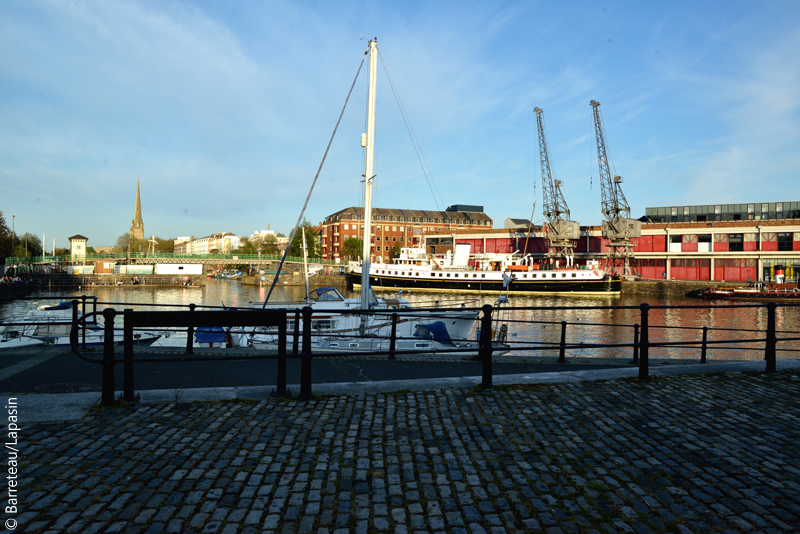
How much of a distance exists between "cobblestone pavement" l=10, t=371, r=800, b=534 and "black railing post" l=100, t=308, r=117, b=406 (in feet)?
1.04

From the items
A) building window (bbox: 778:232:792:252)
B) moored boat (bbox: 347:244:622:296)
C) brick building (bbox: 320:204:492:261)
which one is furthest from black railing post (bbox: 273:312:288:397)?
brick building (bbox: 320:204:492:261)

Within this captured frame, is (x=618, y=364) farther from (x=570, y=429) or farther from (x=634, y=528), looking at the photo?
(x=634, y=528)

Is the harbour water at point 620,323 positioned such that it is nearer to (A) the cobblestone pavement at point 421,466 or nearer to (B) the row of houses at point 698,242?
(A) the cobblestone pavement at point 421,466

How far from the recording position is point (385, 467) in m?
3.86

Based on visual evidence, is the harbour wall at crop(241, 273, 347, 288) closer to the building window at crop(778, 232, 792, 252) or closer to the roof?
the roof

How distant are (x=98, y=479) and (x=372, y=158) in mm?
13850

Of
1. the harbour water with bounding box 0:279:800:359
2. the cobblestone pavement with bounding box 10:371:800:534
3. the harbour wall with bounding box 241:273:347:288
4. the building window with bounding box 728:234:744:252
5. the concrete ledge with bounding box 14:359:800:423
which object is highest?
the building window with bounding box 728:234:744:252

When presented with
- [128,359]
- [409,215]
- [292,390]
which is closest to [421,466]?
[292,390]

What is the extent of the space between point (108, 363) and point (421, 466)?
3471 millimetres

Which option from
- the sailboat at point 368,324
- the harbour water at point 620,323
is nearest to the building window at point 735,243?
the harbour water at point 620,323

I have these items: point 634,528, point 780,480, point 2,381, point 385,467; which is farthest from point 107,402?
point 780,480

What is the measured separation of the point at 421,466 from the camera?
12.7ft

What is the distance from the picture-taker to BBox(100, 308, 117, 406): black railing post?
16.6 ft

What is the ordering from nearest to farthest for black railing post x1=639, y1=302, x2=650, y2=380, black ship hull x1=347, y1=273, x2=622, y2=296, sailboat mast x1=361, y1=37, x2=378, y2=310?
black railing post x1=639, y1=302, x2=650, y2=380, sailboat mast x1=361, y1=37, x2=378, y2=310, black ship hull x1=347, y1=273, x2=622, y2=296
